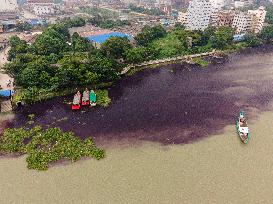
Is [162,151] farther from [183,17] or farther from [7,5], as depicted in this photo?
[7,5]

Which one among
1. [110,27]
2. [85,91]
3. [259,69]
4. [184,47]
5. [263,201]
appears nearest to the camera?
[263,201]

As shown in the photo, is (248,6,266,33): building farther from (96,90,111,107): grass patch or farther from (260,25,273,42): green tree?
(96,90,111,107): grass patch

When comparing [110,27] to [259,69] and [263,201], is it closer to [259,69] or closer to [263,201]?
[259,69]

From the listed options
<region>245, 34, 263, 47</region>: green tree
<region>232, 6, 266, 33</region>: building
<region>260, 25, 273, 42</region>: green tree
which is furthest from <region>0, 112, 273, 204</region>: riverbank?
<region>232, 6, 266, 33</region>: building

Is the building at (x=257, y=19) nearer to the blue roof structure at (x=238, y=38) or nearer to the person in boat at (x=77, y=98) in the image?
the blue roof structure at (x=238, y=38)

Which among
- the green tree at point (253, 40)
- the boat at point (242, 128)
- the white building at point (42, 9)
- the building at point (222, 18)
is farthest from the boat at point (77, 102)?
the white building at point (42, 9)

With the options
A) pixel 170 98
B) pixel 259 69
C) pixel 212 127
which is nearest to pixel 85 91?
pixel 170 98

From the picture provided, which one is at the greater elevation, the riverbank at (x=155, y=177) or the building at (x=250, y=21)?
the building at (x=250, y=21)
